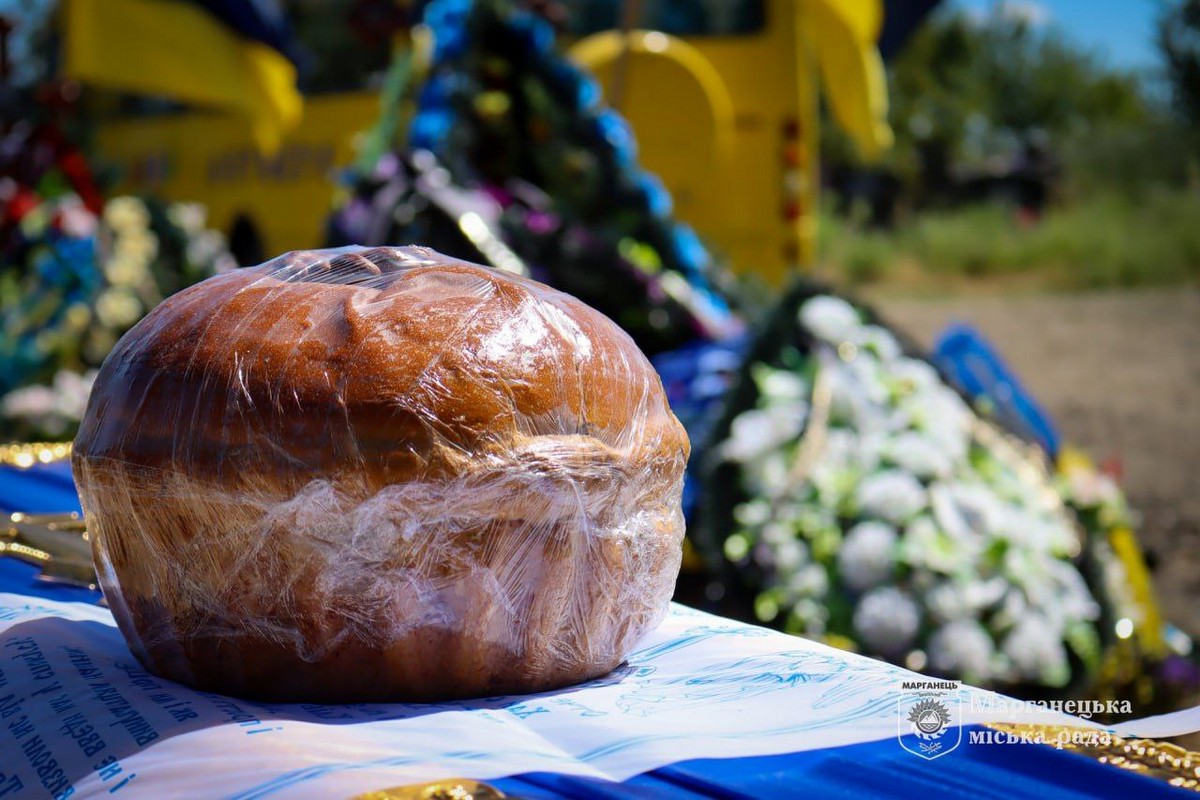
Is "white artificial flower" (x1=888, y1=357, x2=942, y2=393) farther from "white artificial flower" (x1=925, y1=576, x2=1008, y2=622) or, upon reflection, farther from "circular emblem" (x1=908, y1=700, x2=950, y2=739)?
"circular emblem" (x1=908, y1=700, x2=950, y2=739)

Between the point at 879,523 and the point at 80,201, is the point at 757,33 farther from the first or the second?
the point at 879,523

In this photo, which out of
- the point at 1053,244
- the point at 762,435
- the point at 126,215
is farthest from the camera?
the point at 1053,244

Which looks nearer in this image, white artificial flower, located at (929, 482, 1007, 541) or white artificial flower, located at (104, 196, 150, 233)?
white artificial flower, located at (929, 482, 1007, 541)

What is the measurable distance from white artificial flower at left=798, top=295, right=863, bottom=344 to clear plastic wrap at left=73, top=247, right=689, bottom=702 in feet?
7.05

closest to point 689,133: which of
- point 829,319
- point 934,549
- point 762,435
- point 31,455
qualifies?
point 829,319

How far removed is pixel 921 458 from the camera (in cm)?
293

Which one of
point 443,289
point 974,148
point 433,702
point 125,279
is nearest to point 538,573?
point 433,702

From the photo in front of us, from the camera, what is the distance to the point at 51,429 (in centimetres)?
436

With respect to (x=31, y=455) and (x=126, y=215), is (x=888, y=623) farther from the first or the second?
(x=126, y=215)

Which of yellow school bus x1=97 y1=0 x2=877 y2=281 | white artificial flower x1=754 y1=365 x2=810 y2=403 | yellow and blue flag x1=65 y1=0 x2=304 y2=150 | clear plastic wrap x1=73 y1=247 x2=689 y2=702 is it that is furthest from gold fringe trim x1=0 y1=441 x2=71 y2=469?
yellow and blue flag x1=65 y1=0 x2=304 y2=150

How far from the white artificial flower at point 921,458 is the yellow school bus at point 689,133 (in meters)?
3.18

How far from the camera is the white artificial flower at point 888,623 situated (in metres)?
2.63

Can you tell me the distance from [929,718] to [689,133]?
5442 mm

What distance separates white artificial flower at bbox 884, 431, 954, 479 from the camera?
2.92 meters
